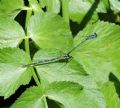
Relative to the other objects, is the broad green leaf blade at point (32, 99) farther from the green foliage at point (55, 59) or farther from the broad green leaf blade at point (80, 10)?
the broad green leaf blade at point (80, 10)

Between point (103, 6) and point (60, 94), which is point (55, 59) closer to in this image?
point (60, 94)

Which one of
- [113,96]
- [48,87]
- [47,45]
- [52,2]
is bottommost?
[113,96]

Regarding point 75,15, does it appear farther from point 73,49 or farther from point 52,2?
point 73,49

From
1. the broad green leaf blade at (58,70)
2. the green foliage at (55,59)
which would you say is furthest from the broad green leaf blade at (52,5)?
the broad green leaf blade at (58,70)

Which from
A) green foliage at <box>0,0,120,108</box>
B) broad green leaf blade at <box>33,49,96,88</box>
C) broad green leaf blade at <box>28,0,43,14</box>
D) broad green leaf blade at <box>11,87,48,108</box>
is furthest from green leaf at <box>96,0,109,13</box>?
broad green leaf blade at <box>11,87,48,108</box>

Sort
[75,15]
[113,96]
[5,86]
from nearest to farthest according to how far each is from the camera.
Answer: [5,86]
[113,96]
[75,15]

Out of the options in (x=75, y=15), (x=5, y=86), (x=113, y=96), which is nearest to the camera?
(x=5, y=86)

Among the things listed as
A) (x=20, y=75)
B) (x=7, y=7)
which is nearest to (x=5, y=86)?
(x=20, y=75)
